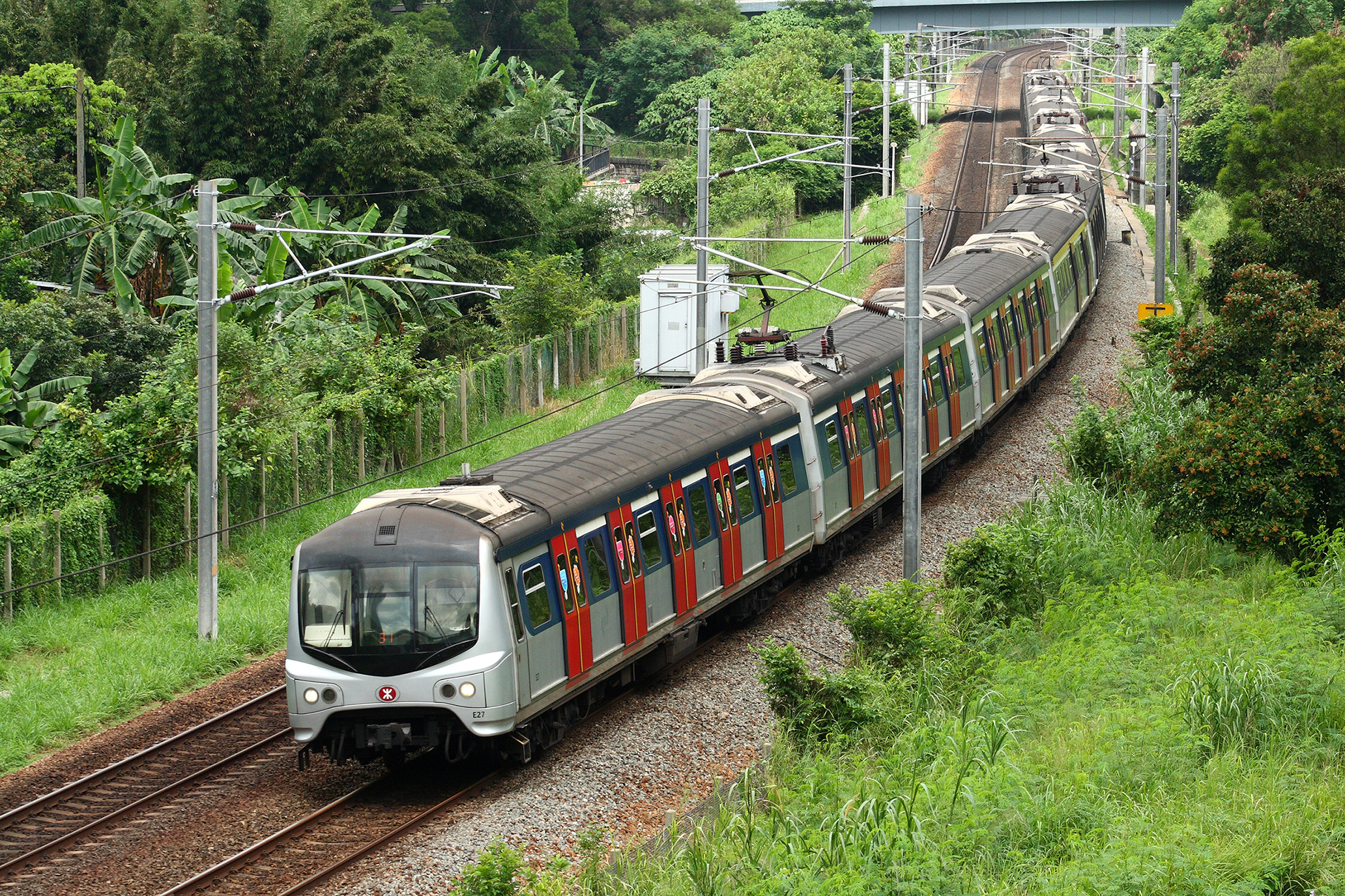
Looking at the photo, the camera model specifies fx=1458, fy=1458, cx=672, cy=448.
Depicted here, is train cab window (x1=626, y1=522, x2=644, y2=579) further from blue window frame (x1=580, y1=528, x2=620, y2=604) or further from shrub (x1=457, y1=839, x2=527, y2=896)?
shrub (x1=457, y1=839, x2=527, y2=896)

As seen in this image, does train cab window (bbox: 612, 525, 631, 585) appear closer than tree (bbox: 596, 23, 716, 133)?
Yes

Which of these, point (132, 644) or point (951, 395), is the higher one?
point (951, 395)

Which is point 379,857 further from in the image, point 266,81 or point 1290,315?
point 266,81

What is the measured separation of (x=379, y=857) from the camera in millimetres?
12102

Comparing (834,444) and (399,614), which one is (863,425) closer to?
(834,444)

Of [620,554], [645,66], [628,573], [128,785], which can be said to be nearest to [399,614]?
[620,554]

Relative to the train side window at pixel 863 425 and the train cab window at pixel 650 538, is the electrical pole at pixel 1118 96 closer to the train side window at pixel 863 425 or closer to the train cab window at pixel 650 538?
the train side window at pixel 863 425

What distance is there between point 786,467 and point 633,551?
4.14m

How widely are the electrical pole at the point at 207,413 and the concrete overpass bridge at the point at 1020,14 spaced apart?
217ft

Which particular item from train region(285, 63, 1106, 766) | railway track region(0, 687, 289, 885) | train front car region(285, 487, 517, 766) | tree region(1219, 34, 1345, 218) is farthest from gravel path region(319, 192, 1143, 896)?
tree region(1219, 34, 1345, 218)

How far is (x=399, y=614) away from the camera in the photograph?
13.1 meters

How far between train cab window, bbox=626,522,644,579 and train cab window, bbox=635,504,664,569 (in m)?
0.08

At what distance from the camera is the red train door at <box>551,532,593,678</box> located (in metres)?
14.2

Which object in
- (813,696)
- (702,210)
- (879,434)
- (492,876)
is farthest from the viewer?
(702,210)
